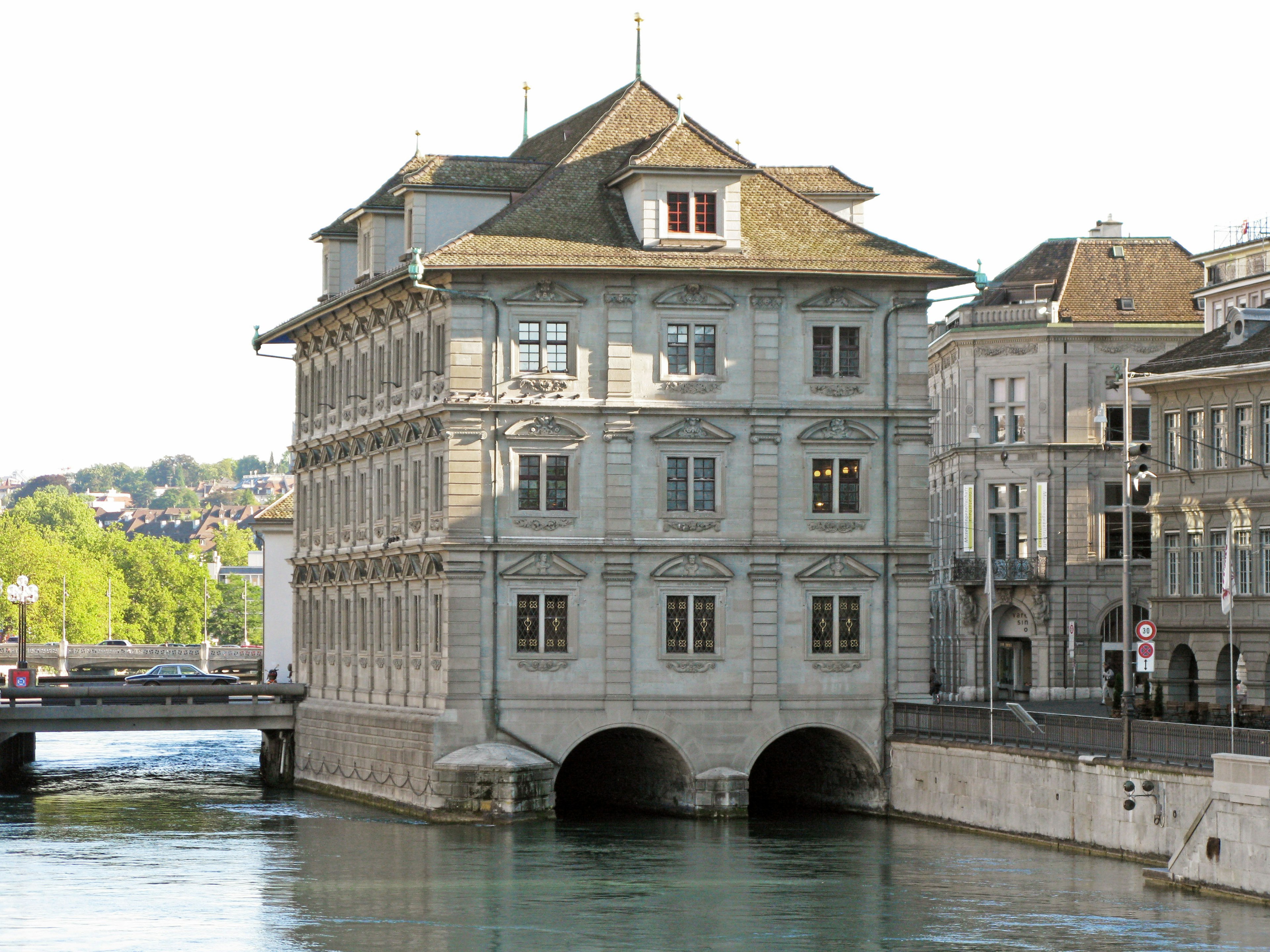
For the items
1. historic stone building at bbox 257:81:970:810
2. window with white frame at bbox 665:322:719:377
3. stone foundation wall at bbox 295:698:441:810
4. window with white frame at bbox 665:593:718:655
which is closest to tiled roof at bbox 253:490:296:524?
stone foundation wall at bbox 295:698:441:810

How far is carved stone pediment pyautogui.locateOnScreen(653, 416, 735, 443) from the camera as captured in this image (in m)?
66.4

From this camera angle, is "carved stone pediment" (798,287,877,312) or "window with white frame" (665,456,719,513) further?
"carved stone pediment" (798,287,877,312)

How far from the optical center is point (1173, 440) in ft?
263

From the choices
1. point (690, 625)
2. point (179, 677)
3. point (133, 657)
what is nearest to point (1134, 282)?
point (690, 625)

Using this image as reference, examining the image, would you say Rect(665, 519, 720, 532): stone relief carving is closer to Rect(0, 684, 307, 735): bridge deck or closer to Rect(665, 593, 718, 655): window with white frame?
Rect(665, 593, 718, 655): window with white frame

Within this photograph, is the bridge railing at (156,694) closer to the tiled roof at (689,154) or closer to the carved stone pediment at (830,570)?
the carved stone pediment at (830,570)

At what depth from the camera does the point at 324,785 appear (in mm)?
76500

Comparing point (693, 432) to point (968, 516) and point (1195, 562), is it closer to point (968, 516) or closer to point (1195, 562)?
point (1195, 562)

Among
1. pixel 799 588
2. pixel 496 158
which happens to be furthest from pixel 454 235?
pixel 799 588

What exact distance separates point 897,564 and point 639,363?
852 cm

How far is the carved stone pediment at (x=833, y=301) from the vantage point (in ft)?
221

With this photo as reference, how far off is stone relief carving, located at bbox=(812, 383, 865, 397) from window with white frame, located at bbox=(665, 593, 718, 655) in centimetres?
592

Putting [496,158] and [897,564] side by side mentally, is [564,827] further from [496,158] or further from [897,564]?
[496,158]

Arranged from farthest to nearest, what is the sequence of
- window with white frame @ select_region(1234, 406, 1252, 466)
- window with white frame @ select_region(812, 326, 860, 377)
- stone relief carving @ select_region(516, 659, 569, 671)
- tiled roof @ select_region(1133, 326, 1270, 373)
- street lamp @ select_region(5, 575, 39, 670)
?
street lamp @ select_region(5, 575, 39, 670) < tiled roof @ select_region(1133, 326, 1270, 373) < window with white frame @ select_region(1234, 406, 1252, 466) < window with white frame @ select_region(812, 326, 860, 377) < stone relief carving @ select_region(516, 659, 569, 671)
